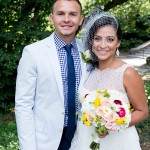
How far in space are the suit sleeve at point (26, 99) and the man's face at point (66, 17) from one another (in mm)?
339

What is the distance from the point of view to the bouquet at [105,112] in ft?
8.90

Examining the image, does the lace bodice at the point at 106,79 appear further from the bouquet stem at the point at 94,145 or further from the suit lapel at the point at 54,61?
the bouquet stem at the point at 94,145

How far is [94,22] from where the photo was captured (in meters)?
3.09

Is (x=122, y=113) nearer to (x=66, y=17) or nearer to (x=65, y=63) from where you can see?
(x=65, y=63)

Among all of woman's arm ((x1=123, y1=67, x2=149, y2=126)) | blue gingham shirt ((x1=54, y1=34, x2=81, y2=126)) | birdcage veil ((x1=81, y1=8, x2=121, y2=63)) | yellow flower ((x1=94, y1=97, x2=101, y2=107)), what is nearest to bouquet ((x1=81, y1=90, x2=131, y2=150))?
yellow flower ((x1=94, y1=97, x2=101, y2=107))

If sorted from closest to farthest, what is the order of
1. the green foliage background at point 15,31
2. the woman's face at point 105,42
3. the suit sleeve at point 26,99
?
the suit sleeve at point 26,99
the woman's face at point 105,42
the green foliage background at point 15,31

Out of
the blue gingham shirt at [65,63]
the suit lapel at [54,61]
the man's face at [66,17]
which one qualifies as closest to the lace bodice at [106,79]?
the blue gingham shirt at [65,63]

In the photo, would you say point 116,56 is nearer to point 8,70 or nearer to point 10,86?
point 8,70

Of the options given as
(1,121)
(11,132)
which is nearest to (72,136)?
(11,132)

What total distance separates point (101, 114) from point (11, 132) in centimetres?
392

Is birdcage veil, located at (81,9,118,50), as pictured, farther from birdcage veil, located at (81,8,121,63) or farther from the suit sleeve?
the suit sleeve

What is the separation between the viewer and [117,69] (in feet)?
9.87

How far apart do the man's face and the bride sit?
0.19 meters

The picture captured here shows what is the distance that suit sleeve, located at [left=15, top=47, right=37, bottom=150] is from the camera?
2861 mm
